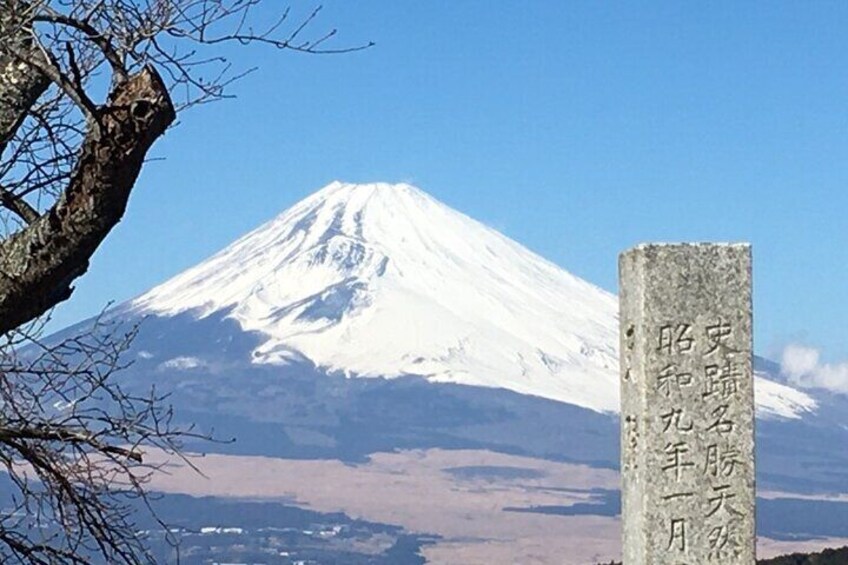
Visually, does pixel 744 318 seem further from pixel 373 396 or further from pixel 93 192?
pixel 373 396

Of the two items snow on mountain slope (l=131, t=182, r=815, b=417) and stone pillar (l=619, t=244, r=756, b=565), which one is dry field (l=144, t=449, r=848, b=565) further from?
stone pillar (l=619, t=244, r=756, b=565)

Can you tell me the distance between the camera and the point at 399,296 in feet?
400

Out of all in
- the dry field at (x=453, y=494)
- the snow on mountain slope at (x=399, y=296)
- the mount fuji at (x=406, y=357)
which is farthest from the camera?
the snow on mountain slope at (x=399, y=296)

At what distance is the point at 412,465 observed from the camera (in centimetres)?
9812

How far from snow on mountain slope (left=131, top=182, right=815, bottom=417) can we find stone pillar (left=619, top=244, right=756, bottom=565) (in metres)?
108

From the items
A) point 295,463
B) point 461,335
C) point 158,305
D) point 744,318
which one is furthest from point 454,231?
point 744,318

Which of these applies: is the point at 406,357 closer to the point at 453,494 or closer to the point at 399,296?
the point at 399,296

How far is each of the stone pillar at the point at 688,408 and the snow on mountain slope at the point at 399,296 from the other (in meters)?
108

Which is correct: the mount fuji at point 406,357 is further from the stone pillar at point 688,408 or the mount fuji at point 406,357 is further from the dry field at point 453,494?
the stone pillar at point 688,408

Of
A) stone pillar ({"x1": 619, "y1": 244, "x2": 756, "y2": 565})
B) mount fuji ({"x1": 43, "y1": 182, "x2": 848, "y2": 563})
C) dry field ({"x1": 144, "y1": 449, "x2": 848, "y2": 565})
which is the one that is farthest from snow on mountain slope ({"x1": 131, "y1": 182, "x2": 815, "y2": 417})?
stone pillar ({"x1": 619, "y1": 244, "x2": 756, "y2": 565})

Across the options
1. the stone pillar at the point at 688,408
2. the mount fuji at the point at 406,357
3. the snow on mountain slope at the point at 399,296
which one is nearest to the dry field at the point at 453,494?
the mount fuji at the point at 406,357

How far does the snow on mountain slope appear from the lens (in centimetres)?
11675

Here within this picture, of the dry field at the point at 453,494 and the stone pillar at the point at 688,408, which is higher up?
the dry field at the point at 453,494

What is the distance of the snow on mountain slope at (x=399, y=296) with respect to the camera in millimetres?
116750
